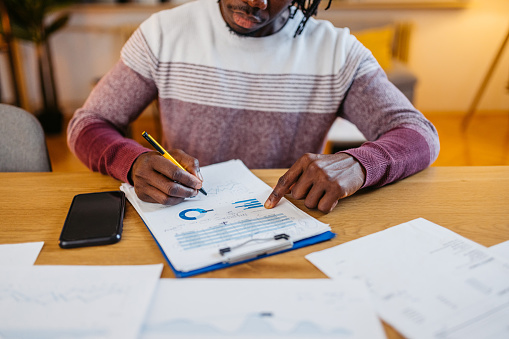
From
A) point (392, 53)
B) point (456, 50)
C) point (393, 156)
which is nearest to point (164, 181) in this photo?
point (393, 156)

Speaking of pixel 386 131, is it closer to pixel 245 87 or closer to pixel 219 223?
pixel 245 87

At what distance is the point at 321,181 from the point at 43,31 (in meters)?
2.87

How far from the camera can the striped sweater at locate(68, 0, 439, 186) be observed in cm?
103

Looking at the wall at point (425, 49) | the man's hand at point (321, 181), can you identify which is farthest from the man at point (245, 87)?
the wall at point (425, 49)

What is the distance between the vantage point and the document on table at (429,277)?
18.1 inches

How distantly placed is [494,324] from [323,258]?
0.21m

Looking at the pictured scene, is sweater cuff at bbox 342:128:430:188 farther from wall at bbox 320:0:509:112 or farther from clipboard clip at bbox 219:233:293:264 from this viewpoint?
wall at bbox 320:0:509:112

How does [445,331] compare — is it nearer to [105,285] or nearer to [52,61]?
[105,285]

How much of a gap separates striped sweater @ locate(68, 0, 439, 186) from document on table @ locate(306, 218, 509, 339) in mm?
406

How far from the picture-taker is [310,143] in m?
1.16

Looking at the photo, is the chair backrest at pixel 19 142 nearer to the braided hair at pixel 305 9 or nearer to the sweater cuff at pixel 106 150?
the sweater cuff at pixel 106 150

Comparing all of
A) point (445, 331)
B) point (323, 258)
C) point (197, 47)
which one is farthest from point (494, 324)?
point (197, 47)

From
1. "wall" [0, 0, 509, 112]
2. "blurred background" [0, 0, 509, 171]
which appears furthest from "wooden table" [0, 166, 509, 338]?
"wall" [0, 0, 509, 112]

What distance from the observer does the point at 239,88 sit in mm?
1092
